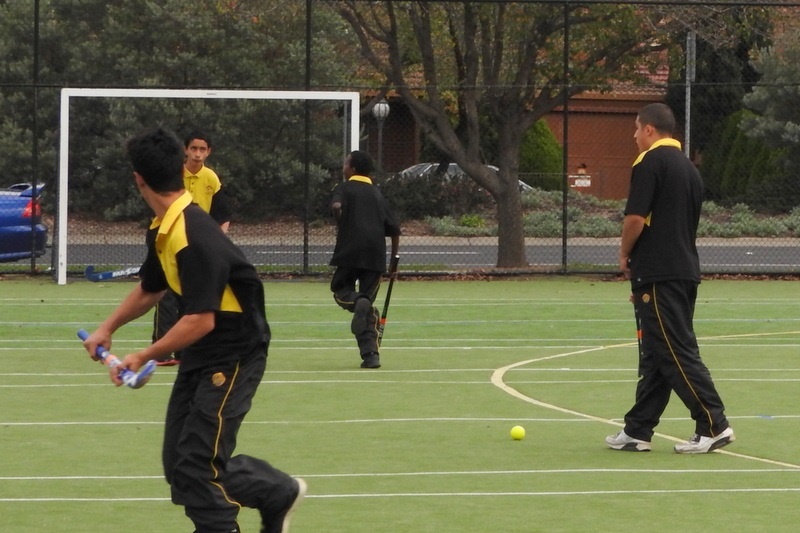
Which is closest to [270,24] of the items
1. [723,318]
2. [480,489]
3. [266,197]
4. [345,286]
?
[266,197]

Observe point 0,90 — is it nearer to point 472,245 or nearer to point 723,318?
point 472,245

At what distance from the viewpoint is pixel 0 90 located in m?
22.9

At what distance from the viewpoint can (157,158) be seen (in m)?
5.68

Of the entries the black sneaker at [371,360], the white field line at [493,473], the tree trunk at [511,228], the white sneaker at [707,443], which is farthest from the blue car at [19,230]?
the white sneaker at [707,443]

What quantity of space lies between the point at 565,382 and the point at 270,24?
48.1 feet

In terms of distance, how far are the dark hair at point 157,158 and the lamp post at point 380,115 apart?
17.7 metres

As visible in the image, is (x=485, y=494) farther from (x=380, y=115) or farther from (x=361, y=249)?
(x=380, y=115)

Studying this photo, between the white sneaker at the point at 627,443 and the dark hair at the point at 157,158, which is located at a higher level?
the dark hair at the point at 157,158

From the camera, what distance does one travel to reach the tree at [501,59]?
840 inches

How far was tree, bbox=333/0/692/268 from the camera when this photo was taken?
21.3 meters

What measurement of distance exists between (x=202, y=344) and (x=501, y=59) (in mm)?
16253

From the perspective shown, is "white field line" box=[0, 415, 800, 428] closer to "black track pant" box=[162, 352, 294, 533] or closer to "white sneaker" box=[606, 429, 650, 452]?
"white sneaker" box=[606, 429, 650, 452]

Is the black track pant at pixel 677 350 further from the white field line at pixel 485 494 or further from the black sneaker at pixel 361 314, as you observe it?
the black sneaker at pixel 361 314

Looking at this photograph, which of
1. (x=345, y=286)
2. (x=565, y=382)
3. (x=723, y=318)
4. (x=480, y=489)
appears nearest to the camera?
(x=480, y=489)
